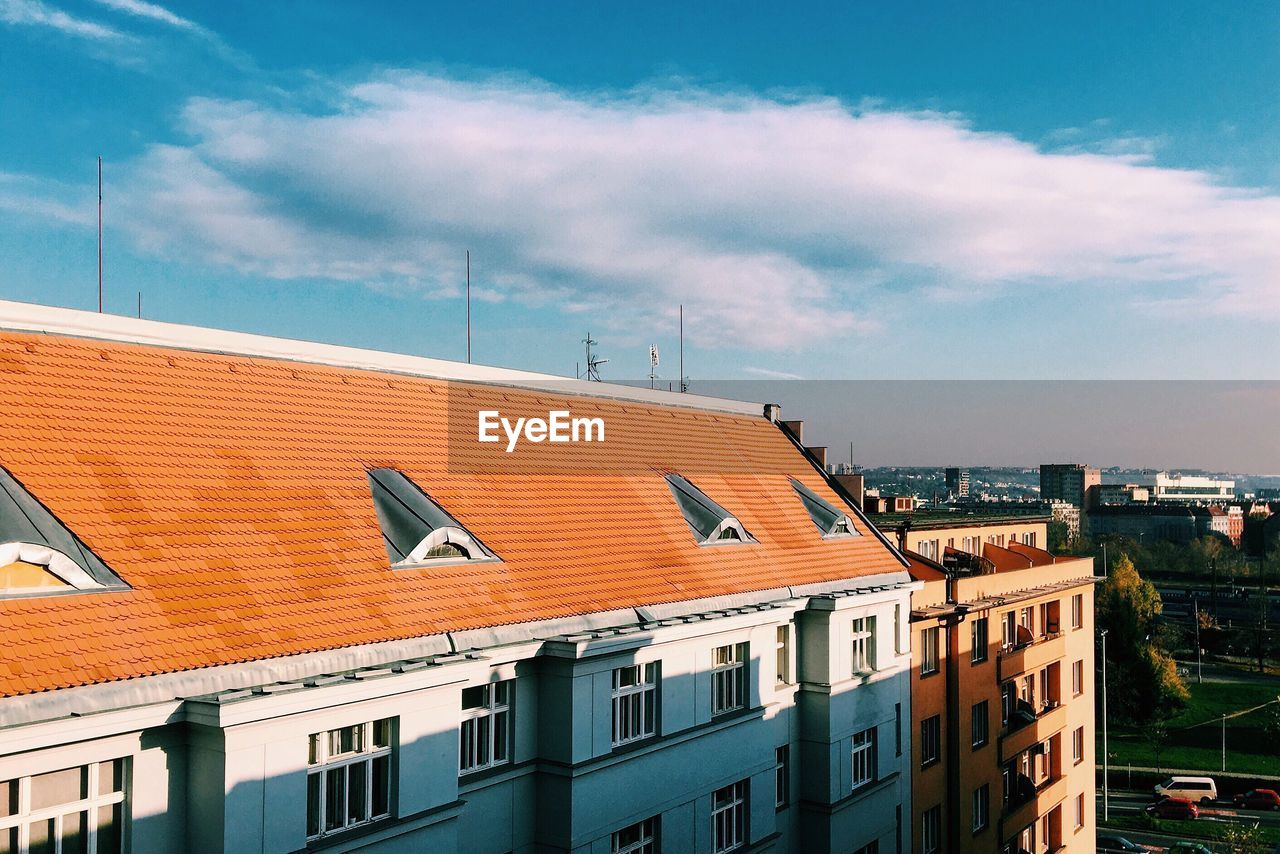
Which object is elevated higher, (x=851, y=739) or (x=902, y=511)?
(x=902, y=511)

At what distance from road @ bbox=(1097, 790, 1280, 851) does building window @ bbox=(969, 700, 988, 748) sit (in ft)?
86.0

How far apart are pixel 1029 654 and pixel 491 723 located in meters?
26.9

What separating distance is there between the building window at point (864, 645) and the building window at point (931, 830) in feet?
22.6

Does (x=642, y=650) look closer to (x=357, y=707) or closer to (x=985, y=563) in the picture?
(x=357, y=707)

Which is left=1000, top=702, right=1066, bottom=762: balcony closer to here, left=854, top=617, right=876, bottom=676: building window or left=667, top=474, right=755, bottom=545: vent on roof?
left=854, top=617, right=876, bottom=676: building window

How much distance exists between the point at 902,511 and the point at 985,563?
269 inches

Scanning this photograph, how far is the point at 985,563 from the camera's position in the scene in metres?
36.2

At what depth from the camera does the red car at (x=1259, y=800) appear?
58.3 metres

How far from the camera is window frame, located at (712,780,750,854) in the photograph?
2048 cm

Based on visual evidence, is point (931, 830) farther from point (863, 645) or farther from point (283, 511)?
point (283, 511)

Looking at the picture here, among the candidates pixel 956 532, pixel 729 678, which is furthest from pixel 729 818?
pixel 956 532

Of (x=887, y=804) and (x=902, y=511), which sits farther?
(x=902, y=511)

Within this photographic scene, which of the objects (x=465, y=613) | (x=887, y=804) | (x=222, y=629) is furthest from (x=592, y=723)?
(x=887, y=804)

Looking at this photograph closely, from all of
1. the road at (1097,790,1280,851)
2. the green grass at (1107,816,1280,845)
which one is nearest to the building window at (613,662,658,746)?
the road at (1097,790,1280,851)
